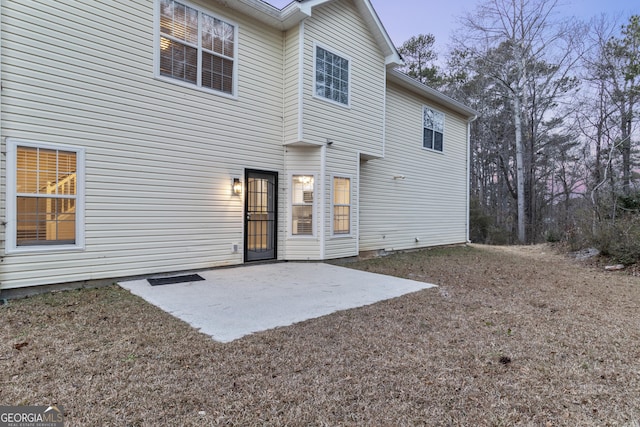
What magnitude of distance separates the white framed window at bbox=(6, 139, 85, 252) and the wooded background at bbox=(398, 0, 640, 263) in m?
13.3

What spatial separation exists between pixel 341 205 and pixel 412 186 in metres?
3.49

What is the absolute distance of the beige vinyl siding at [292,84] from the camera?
706 centimetres

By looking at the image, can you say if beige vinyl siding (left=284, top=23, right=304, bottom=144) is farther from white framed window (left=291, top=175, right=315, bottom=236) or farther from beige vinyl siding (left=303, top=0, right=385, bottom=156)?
white framed window (left=291, top=175, right=315, bottom=236)

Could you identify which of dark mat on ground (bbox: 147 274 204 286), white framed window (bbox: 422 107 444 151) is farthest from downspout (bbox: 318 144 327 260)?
white framed window (bbox: 422 107 444 151)

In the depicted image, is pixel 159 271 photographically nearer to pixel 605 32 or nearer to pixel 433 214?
pixel 433 214

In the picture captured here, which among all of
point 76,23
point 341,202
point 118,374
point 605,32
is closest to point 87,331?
point 118,374

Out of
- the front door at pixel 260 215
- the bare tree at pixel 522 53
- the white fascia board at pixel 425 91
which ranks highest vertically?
the bare tree at pixel 522 53

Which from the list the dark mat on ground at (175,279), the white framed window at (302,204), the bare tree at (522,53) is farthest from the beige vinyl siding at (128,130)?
the bare tree at (522,53)

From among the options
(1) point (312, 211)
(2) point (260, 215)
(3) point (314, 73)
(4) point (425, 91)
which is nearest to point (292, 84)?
(3) point (314, 73)

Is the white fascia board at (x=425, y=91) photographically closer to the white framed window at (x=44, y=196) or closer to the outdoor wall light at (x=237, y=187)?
the outdoor wall light at (x=237, y=187)

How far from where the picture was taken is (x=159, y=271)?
5754mm

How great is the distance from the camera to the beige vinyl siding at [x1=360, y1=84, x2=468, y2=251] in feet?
30.5

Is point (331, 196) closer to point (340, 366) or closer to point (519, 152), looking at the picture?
point (340, 366)

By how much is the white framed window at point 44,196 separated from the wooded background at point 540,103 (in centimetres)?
1326
